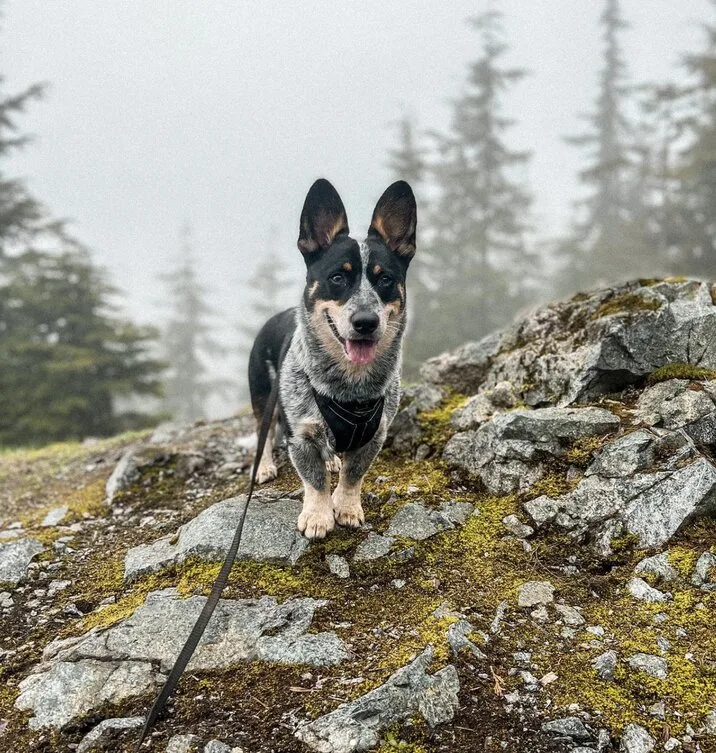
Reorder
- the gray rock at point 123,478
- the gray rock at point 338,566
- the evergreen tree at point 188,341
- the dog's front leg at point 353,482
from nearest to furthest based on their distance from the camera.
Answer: the gray rock at point 338,566 < the dog's front leg at point 353,482 < the gray rock at point 123,478 < the evergreen tree at point 188,341

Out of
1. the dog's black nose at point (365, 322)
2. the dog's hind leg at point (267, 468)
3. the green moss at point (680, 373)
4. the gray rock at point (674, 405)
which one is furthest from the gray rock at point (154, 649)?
the green moss at point (680, 373)

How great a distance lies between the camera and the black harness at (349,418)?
410cm

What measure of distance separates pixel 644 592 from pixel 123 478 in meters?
5.07

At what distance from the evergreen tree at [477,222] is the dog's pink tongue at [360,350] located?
21690 millimetres

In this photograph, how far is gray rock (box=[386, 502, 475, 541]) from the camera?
4.26 m

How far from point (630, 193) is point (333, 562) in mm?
38868

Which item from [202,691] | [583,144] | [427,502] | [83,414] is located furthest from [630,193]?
[202,691]

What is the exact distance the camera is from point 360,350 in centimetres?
381

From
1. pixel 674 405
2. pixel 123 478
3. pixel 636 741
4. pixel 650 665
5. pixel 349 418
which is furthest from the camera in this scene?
pixel 123 478

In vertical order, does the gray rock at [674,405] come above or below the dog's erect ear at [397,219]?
below

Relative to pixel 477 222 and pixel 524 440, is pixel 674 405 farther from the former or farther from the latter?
pixel 477 222

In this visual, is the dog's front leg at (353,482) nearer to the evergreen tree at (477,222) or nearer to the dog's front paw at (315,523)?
the dog's front paw at (315,523)

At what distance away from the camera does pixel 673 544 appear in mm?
3697

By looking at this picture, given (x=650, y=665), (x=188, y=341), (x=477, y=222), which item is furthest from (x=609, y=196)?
(x=650, y=665)
